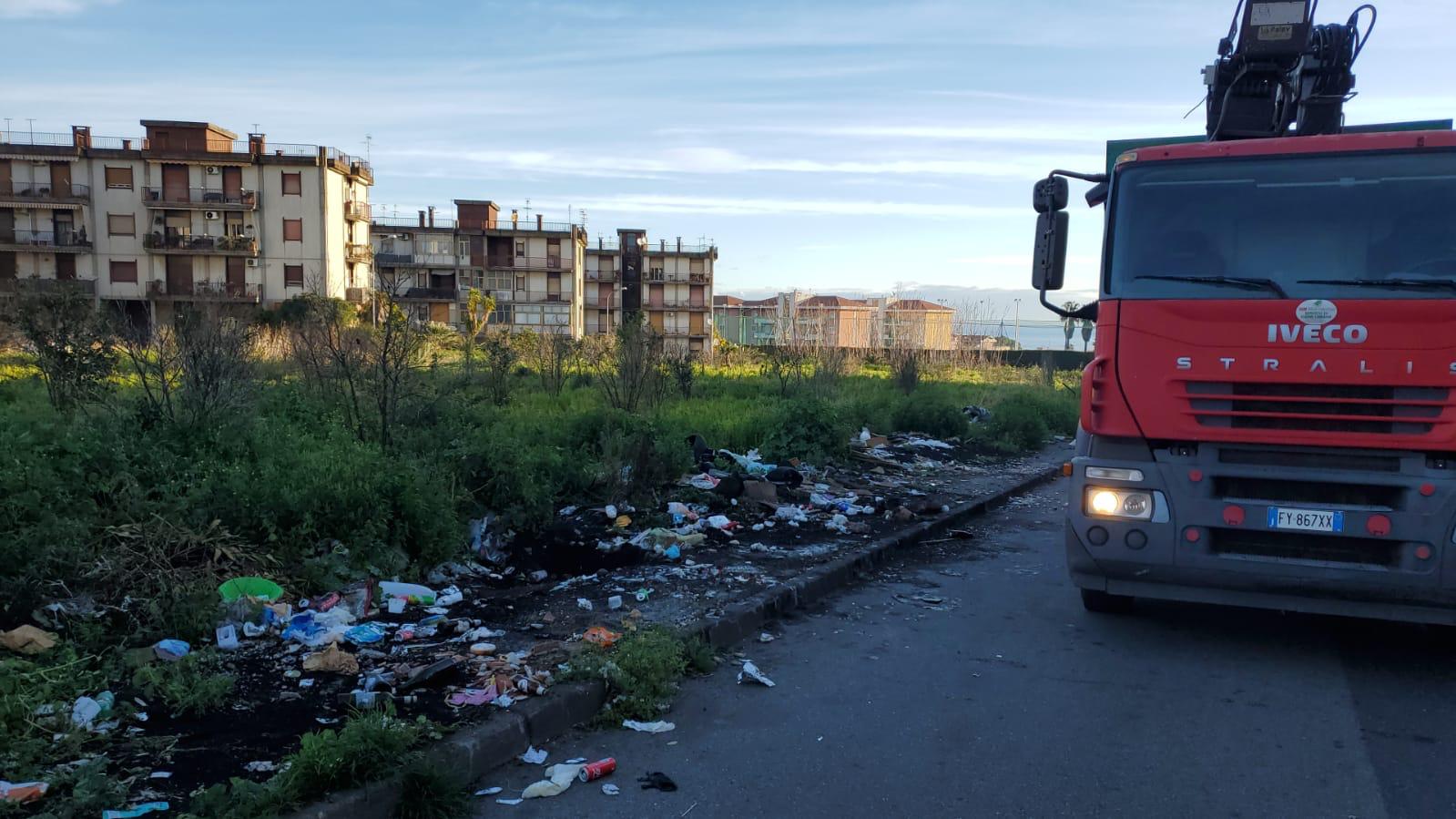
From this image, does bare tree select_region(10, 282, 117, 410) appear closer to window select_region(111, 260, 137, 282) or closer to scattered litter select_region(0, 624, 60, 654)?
scattered litter select_region(0, 624, 60, 654)

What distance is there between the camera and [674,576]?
23.6 feet

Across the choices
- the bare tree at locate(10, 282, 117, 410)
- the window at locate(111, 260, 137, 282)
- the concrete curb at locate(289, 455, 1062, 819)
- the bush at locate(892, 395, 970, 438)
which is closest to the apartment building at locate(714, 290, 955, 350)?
the bush at locate(892, 395, 970, 438)

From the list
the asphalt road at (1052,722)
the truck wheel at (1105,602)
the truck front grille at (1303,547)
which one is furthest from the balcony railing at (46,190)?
the truck front grille at (1303,547)

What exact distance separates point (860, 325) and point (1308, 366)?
3171 centimetres

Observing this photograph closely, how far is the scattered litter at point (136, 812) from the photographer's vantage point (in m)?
3.29

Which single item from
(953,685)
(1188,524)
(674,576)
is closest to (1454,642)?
(1188,524)

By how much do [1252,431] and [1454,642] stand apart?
7.00 feet

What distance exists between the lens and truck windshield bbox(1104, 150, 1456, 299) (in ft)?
18.0

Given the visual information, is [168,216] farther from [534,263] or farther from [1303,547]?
[1303,547]

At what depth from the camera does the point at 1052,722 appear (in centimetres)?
473

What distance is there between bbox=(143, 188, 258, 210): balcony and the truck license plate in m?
64.8

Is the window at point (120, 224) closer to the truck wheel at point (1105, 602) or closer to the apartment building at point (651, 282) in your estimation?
the apartment building at point (651, 282)

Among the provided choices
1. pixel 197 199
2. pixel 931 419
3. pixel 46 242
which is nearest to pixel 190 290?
pixel 197 199

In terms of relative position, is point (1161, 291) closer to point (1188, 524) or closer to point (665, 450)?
point (1188, 524)
